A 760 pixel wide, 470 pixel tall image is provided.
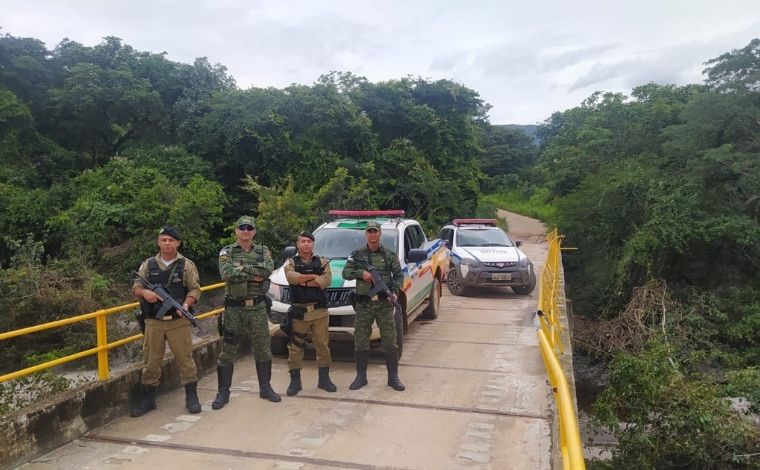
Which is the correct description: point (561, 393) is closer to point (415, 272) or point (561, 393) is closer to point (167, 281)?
point (167, 281)

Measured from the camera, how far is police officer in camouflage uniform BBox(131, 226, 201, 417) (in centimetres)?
514

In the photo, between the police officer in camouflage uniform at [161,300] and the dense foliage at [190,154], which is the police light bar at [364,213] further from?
the dense foliage at [190,154]

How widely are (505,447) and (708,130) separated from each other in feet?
48.9

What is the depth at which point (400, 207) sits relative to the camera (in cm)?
2567

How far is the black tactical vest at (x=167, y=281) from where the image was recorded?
514cm

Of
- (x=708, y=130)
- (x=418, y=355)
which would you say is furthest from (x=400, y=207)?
(x=418, y=355)

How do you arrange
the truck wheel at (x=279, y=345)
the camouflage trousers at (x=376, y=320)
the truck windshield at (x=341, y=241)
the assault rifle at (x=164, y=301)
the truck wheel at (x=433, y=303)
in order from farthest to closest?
1. the truck wheel at (x=433, y=303)
2. the truck windshield at (x=341, y=241)
3. the truck wheel at (x=279, y=345)
4. the camouflage trousers at (x=376, y=320)
5. the assault rifle at (x=164, y=301)

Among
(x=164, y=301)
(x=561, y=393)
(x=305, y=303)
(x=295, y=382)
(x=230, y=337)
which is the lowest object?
(x=295, y=382)

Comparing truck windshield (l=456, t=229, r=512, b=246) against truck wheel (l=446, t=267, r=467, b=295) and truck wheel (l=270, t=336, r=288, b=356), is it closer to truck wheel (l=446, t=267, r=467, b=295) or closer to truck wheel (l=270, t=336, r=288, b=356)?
truck wheel (l=446, t=267, r=467, b=295)

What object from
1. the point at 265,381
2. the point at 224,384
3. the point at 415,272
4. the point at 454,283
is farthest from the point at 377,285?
the point at 454,283

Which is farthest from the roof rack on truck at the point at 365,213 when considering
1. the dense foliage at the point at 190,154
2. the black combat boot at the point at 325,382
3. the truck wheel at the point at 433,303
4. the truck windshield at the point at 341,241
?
the dense foliage at the point at 190,154

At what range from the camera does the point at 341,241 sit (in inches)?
326

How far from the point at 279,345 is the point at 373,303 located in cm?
206

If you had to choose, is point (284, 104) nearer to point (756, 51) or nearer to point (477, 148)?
point (477, 148)
